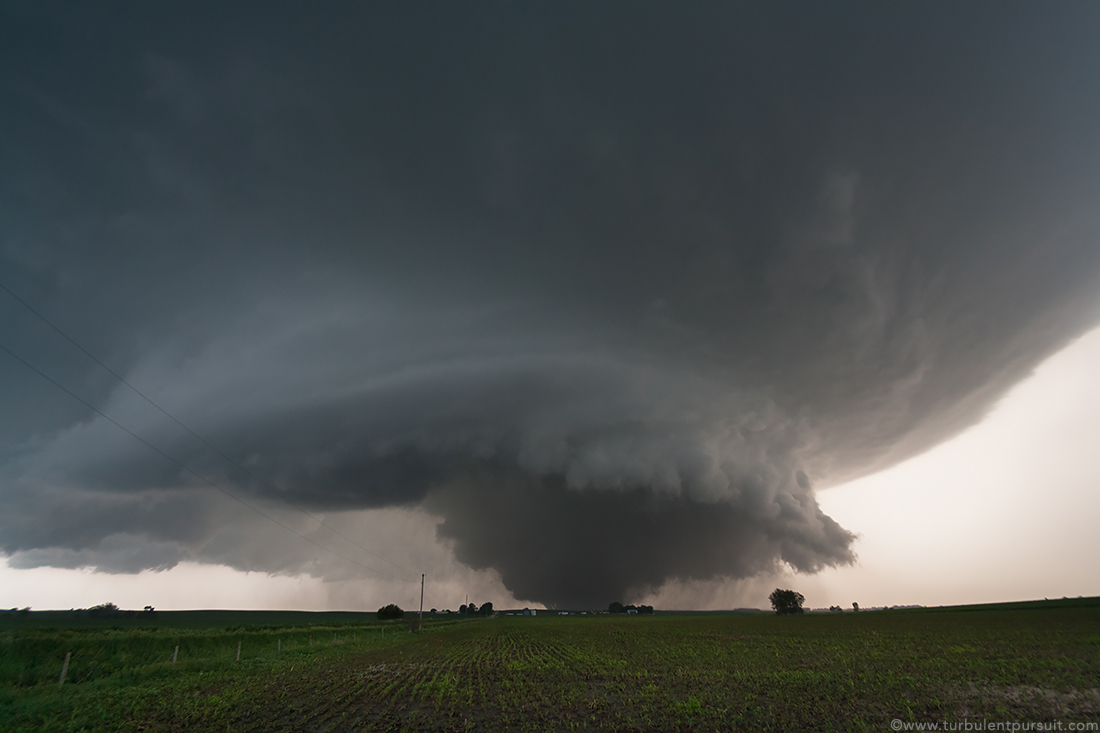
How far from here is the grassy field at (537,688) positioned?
760 inches

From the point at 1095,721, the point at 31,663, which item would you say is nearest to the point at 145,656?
the point at 31,663

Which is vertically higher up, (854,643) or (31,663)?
(31,663)

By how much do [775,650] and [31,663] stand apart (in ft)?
174

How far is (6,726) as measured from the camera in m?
17.8

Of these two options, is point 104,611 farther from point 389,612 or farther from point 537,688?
point 537,688

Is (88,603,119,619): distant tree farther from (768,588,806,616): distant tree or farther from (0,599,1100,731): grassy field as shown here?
(768,588,806,616): distant tree

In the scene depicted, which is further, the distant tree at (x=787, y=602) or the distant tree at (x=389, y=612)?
the distant tree at (x=787, y=602)

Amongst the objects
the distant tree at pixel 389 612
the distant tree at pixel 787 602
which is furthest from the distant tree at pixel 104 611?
the distant tree at pixel 787 602

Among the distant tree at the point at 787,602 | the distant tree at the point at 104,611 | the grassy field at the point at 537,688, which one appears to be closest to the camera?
the grassy field at the point at 537,688

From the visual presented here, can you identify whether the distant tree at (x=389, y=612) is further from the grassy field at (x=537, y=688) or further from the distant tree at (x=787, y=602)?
the distant tree at (x=787, y=602)

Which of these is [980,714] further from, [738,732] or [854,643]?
[854,643]

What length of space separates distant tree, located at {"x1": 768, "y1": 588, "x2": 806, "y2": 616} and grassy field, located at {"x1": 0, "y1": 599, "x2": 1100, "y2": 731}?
16795 centimetres

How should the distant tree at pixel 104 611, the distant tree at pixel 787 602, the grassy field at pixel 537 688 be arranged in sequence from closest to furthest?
the grassy field at pixel 537 688, the distant tree at pixel 104 611, the distant tree at pixel 787 602

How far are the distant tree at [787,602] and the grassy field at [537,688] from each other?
16795cm
